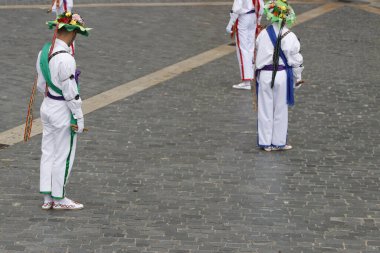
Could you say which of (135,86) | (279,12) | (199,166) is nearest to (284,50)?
(279,12)

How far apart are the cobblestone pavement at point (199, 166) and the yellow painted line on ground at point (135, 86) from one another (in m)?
0.19

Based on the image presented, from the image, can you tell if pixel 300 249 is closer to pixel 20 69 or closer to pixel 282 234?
pixel 282 234

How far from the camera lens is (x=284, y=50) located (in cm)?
1194

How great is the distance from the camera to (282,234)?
30.8 feet

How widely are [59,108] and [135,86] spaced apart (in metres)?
5.47

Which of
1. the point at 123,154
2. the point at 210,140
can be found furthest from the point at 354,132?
the point at 123,154

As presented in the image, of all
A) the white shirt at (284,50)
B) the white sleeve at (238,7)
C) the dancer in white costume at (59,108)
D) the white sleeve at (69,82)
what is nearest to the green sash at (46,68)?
the dancer in white costume at (59,108)

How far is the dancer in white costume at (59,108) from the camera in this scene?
9633mm

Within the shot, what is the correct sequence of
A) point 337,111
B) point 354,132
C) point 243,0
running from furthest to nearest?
point 243,0
point 337,111
point 354,132

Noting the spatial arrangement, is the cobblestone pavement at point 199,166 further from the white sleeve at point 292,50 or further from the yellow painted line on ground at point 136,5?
the yellow painted line on ground at point 136,5

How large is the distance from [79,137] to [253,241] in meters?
3.96

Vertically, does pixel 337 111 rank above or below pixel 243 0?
below

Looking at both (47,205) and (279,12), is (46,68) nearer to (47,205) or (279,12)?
(47,205)

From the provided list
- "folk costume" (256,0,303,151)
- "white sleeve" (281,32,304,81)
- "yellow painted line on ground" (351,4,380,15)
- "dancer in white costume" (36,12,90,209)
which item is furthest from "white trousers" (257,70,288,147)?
"yellow painted line on ground" (351,4,380,15)
